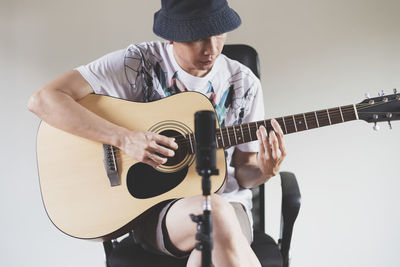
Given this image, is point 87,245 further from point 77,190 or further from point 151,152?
point 151,152

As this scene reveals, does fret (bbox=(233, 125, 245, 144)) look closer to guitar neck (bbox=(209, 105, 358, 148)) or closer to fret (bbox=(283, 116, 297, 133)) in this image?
guitar neck (bbox=(209, 105, 358, 148))

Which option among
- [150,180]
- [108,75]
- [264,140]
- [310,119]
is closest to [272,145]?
[264,140]

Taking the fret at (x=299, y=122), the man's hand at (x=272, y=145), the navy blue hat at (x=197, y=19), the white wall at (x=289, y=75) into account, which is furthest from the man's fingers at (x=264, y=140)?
the white wall at (x=289, y=75)

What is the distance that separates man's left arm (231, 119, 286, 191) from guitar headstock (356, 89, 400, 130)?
0.93ft

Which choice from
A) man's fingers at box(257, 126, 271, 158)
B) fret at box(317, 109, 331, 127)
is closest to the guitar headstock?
fret at box(317, 109, 331, 127)

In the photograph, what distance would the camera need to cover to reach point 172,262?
1.11m

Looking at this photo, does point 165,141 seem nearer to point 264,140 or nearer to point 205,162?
point 264,140

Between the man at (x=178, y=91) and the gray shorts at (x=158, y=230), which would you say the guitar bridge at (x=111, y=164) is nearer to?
the man at (x=178, y=91)

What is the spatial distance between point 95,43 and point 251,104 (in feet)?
2.99

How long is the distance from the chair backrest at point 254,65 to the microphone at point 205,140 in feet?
2.87

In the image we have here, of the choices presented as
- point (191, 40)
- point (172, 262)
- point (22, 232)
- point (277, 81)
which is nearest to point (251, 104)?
point (191, 40)

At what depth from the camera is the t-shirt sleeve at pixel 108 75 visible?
50.4 inches

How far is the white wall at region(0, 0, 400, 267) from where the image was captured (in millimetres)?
1811

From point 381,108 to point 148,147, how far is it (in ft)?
2.50
